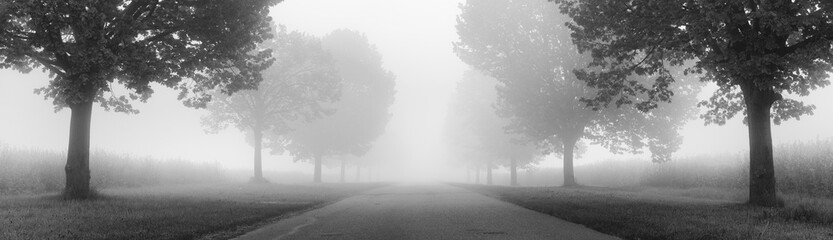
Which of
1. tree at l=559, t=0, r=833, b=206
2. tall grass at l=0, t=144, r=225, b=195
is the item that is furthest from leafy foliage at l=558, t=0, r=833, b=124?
tall grass at l=0, t=144, r=225, b=195

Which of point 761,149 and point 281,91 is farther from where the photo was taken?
point 281,91

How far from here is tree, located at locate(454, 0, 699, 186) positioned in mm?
25125

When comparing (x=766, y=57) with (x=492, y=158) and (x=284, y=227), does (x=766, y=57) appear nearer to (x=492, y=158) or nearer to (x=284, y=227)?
(x=284, y=227)

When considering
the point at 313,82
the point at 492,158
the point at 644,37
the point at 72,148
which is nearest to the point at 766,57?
the point at 644,37

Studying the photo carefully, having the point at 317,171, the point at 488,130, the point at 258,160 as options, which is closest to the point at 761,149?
the point at 258,160

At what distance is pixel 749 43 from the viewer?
10.7 meters

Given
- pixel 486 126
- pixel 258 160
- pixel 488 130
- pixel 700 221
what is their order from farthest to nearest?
pixel 486 126
pixel 488 130
pixel 258 160
pixel 700 221

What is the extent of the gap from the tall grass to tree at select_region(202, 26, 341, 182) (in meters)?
3.52

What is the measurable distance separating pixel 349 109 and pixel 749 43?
32.5m

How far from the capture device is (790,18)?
952cm

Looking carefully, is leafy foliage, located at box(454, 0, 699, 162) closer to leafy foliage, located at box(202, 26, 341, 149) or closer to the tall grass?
leafy foliage, located at box(202, 26, 341, 149)

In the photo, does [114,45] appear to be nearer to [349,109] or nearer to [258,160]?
[258,160]

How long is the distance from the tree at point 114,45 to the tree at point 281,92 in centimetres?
1432

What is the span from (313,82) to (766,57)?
25597 millimetres
